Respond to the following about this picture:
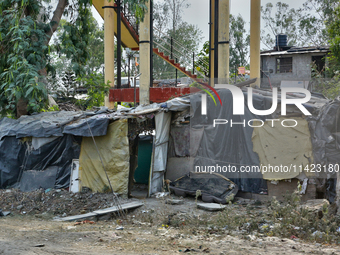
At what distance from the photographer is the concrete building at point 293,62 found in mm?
24703

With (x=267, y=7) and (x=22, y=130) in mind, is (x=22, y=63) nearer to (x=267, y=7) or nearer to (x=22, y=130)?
(x=22, y=130)

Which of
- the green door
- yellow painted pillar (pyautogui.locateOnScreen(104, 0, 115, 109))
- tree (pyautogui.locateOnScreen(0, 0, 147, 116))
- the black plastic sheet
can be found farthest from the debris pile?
yellow painted pillar (pyautogui.locateOnScreen(104, 0, 115, 109))

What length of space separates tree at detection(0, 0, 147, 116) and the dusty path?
5627 millimetres

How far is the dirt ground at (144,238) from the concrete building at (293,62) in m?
17.9

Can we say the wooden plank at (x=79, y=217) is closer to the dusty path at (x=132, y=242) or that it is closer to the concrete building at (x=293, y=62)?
the dusty path at (x=132, y=242)

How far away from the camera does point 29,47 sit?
1284cm

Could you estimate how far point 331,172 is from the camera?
9.17 m

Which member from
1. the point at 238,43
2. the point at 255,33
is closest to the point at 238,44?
the point at 238,43

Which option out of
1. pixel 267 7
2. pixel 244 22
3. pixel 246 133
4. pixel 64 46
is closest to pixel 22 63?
pixel 64 46

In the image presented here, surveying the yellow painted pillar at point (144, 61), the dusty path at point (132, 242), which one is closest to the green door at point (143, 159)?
the yellow painted pillar at point (144, 61)

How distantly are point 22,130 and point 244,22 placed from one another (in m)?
31.7

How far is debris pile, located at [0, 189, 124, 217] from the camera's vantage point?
984 cm

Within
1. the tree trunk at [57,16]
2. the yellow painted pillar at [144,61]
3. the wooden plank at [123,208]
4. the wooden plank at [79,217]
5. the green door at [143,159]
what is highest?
the tree trunk at [57,16]

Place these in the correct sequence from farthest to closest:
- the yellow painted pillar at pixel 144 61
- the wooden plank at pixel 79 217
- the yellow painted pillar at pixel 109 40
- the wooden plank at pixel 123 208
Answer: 1. the yellow painted pillar at pixel 109 40
2. the yellow painted pillar at pixel 144 61
3. the wooden plank at pixel 123 208
4. the wooden plank at pixel 79 217
